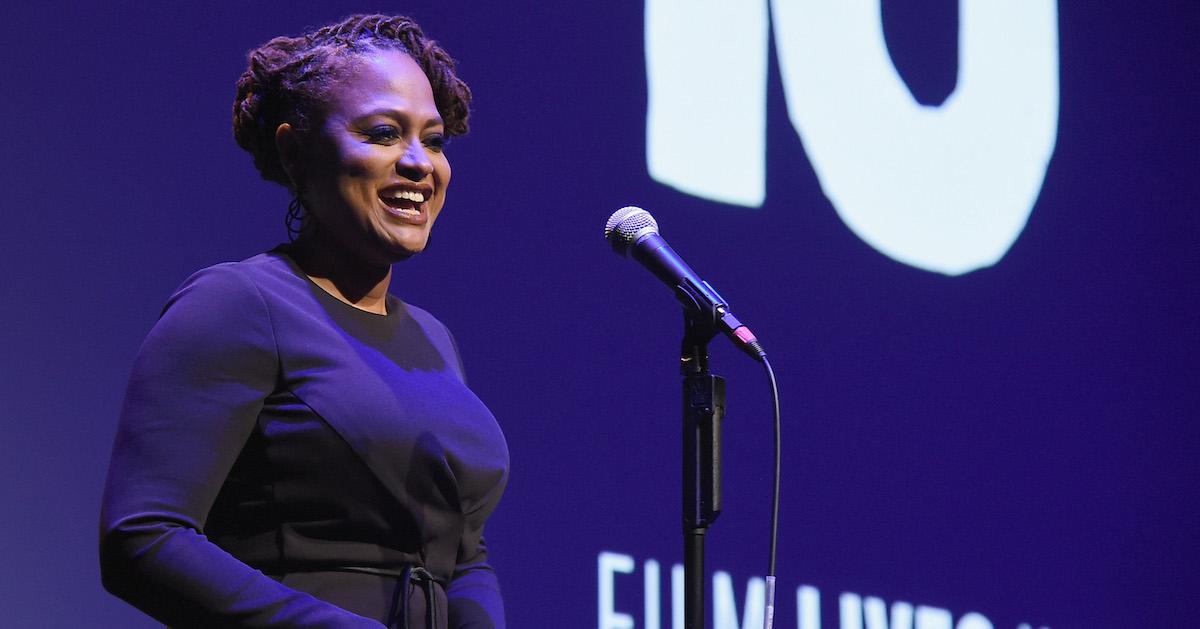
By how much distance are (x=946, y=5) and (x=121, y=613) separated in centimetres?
258

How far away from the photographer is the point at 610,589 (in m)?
2.85

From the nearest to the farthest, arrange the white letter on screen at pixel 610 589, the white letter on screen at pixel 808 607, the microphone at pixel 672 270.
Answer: the microphone at pixel 672 270 < the white letter on screen at pixel 610 589 < the white letter on screen at pixel 808 607

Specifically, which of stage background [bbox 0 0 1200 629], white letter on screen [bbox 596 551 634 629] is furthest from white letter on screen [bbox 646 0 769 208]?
white letter on screen [bbox 596 551 634 629]

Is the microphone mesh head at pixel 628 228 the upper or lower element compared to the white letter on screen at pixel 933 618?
upper

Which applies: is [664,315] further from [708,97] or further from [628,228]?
[628,228]

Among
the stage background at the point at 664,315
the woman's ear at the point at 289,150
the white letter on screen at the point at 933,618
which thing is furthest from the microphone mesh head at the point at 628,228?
the white letter on screen at the point at 933,618

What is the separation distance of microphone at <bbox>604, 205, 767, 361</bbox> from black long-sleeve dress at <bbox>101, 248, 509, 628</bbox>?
0.92 feet

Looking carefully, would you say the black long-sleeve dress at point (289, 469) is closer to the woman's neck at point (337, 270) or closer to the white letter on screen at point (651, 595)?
the woman's neck at point (337, 270)

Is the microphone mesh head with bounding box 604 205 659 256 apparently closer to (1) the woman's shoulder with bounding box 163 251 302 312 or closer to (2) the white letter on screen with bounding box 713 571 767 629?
(1) the woman's shoulder with bounding box 163 251 302 312

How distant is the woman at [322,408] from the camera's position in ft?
4.75

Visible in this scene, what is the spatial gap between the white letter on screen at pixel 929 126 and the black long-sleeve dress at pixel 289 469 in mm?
1881

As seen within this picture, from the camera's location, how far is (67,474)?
2.30 m

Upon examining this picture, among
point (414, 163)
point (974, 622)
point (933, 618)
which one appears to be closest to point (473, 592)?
point (414, 163)

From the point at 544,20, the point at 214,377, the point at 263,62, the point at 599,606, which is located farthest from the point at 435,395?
the point at 544,20
